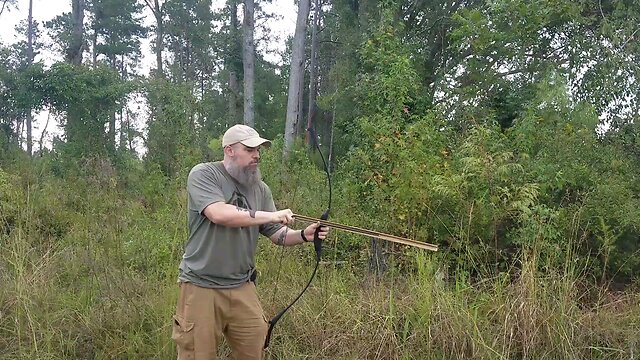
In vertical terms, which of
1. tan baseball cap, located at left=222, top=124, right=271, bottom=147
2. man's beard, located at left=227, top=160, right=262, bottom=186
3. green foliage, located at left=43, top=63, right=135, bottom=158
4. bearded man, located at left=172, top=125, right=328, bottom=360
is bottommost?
bearded man, located at left=172, top=125, right=328, bottom=360

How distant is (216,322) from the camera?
3.11 m

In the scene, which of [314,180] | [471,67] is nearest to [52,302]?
[314,180]

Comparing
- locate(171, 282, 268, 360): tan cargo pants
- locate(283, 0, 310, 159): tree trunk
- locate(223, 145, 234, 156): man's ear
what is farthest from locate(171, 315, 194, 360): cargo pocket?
locate(283, 0, 310, 159): tree trunk

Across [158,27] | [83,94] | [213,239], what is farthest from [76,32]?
[213,239]

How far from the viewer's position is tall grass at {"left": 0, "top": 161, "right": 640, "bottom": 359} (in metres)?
3.53

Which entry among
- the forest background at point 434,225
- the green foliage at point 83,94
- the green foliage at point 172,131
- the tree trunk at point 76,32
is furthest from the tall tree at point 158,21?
the forest background at point 434,225

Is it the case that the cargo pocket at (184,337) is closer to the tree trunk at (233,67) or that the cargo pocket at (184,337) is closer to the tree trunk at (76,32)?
the tree trunk at (233,67)

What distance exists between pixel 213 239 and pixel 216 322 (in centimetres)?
48

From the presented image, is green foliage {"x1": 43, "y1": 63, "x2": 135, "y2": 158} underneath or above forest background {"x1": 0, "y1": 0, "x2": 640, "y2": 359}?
above

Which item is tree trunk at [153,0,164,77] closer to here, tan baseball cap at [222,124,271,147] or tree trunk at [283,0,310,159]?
tree trunk at [283,0,310,159]

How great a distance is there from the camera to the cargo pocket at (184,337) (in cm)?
305

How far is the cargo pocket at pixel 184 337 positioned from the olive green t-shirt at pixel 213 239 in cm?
23

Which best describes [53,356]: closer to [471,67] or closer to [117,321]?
[117,321]

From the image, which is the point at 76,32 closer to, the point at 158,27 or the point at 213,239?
the point at 158,27
